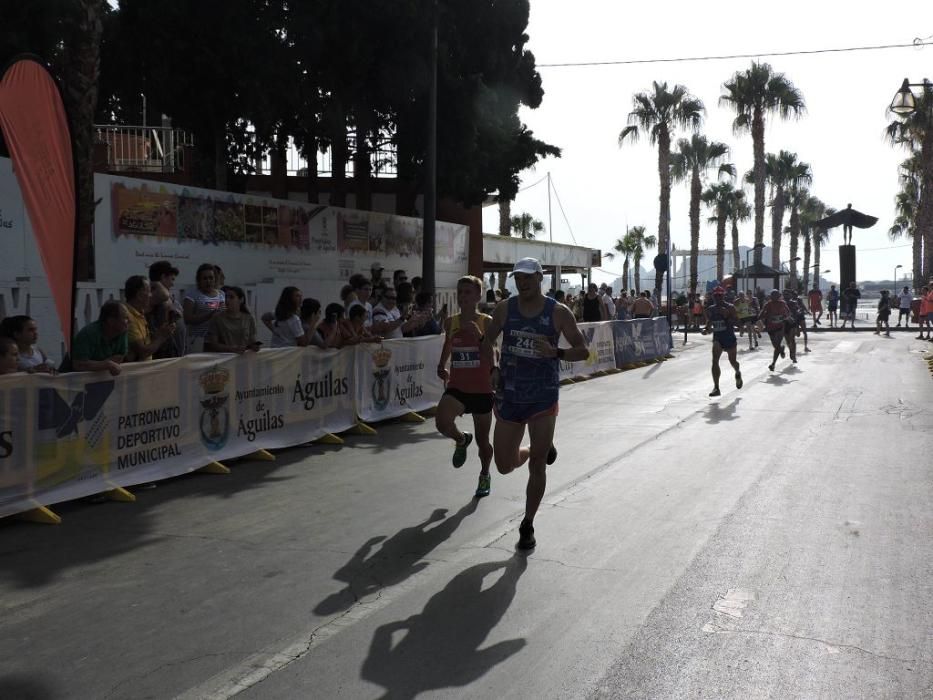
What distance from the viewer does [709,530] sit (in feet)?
21.9

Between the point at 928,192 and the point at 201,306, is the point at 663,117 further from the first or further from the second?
the point at 201,306

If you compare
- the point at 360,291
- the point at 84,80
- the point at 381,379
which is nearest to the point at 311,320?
the point at 360,291

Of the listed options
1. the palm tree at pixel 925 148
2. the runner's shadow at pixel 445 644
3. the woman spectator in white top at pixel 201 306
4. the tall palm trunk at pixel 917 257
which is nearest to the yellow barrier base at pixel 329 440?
the woman spectator in white top at pixel 201 306

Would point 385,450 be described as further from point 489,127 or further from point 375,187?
point 375,187

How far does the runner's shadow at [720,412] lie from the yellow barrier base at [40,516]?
8.01 meters

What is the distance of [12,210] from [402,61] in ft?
26.6

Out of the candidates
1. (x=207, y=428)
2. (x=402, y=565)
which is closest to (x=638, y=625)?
(x=402, y=565)

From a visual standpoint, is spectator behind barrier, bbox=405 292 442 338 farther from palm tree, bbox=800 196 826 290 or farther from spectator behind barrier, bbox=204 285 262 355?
palm tree, bbox=800 196 826 290

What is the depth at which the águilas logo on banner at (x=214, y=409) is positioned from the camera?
9.38m

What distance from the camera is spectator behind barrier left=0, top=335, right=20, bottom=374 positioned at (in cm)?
754

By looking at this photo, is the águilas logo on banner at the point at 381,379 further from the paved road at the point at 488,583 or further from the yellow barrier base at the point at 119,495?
the yellow barrier base at the point at 119,495

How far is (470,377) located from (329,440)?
3544 millimetres

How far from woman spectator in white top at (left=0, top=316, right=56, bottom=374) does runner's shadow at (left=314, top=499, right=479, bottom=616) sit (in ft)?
10.8

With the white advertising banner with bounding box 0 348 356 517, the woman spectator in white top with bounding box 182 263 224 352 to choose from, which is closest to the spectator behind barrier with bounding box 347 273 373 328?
the white advertising banner with bounding box 0 348 356 517
